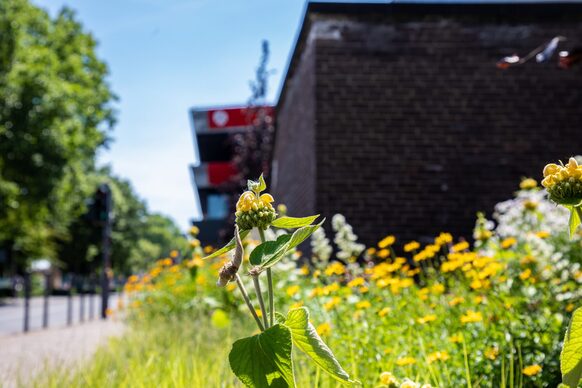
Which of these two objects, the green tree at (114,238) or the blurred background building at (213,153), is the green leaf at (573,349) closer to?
the blurred background building at (213,153)

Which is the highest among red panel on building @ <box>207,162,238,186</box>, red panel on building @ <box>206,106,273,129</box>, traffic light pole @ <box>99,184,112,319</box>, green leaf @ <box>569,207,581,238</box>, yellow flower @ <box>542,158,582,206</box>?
red panel on building @ <box>206,106,273,129</box>

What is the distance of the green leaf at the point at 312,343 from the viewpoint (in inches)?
59.0

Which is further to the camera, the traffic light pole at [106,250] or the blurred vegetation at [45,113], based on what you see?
the blurred vegetation at [45,113]

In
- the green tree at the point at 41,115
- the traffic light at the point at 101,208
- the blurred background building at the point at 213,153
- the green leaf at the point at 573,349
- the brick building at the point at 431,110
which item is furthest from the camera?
the blurred background building at the point at 213,153

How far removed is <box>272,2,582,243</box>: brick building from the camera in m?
7.62

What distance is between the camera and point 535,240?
4.48 metres

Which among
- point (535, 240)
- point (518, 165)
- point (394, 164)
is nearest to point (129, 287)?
point (394, 164)

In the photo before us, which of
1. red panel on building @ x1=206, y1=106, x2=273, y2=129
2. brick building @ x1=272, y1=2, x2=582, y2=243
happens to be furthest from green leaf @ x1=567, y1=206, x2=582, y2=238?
red panel on building @ x1=206, y1=106, x2=273, y2=129

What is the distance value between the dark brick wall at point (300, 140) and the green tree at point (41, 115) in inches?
472

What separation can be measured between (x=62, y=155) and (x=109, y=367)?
18.6 meters

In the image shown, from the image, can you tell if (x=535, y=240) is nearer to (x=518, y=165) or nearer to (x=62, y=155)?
(x=518, y=165)

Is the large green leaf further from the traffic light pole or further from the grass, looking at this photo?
the traffic light pole

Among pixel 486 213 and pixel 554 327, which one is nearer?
pixel 554 327

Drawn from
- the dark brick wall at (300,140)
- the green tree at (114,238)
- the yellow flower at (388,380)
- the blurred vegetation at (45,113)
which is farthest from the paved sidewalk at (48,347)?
the green tree at (114,238)
